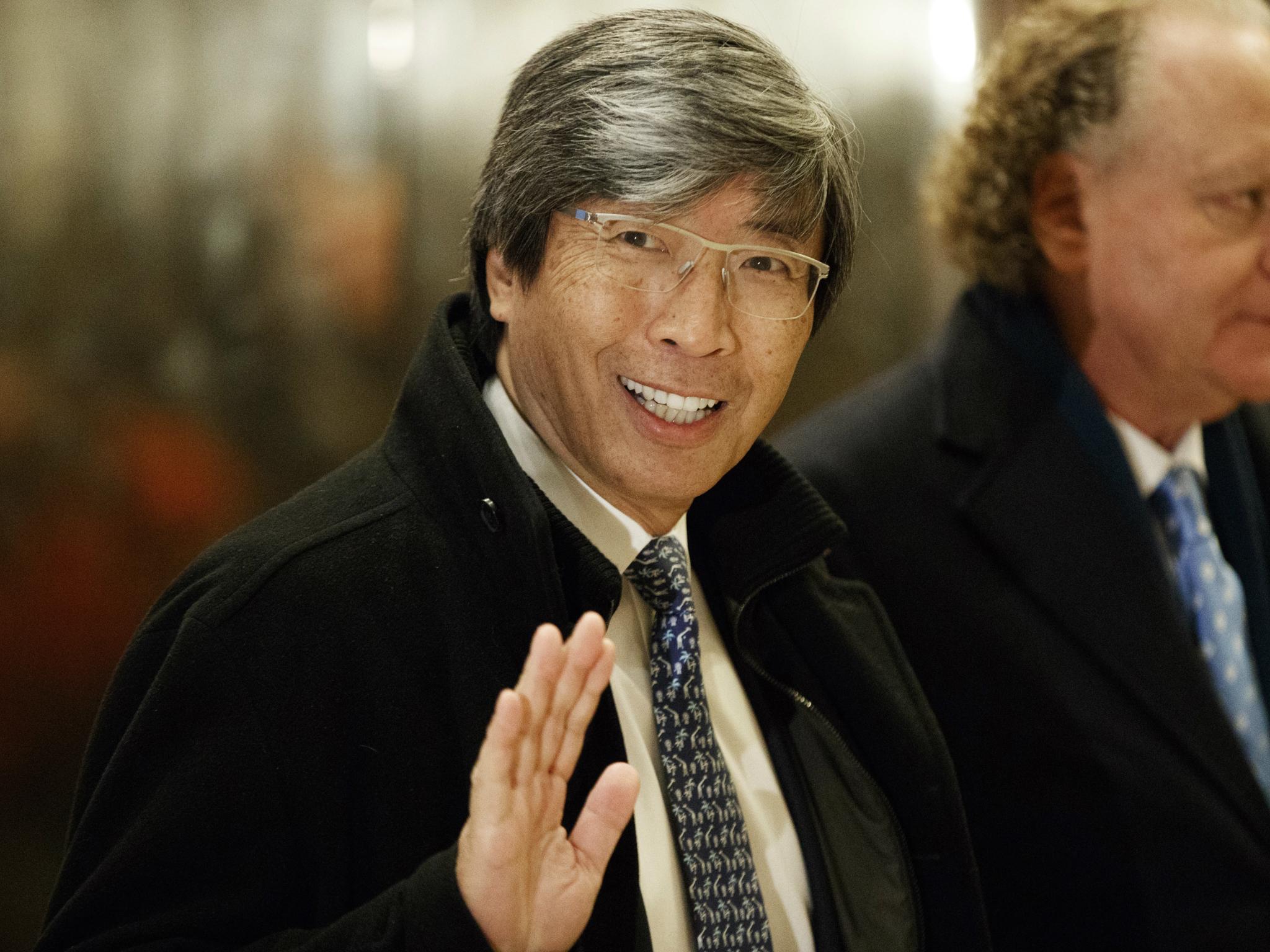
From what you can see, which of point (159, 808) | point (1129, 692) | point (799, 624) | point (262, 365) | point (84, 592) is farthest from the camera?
point (262, 365)

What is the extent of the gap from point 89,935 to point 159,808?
13 centimetres

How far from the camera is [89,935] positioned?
111cm

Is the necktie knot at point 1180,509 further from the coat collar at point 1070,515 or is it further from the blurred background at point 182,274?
the blurred background at point 182,274

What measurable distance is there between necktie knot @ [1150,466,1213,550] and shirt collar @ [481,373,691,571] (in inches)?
43.8

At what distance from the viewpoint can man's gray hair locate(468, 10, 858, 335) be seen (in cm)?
128

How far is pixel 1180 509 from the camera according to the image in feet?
6.92

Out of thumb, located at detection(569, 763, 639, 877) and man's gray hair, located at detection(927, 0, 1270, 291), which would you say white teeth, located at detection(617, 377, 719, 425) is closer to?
thumb, located at detection(569, 763, 639, 877)

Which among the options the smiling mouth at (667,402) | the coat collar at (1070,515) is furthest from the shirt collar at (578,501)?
the coat collar at (1070,515)

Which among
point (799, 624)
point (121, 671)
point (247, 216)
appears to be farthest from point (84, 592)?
point (799, 624)

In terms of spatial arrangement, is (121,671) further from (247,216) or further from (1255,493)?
(1255,493)

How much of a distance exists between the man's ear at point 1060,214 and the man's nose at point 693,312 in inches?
42.1

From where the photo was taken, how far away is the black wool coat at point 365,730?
43.6 inches

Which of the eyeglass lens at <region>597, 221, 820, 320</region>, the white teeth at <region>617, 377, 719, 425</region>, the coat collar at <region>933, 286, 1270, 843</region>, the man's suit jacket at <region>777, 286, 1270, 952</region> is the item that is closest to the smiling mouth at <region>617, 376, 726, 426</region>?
the white teeth at <region>617, 377, 719, 425</region>

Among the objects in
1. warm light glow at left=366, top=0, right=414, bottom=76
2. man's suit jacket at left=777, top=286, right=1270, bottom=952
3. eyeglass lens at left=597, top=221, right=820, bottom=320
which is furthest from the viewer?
warm light glow at left=366, top=0, right=414, bottom=76
